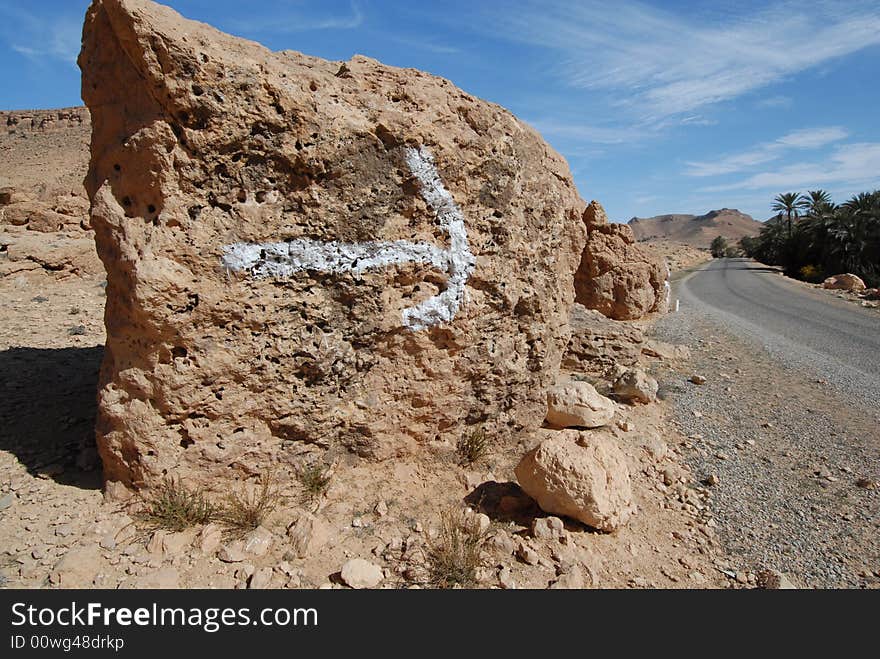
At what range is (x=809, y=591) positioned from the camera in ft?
9.39

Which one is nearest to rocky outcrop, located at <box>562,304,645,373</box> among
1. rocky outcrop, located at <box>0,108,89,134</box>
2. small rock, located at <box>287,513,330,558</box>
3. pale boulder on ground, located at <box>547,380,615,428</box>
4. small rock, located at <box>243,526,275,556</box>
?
pale boulder on ground, located at <box>547,380,615,428</box>

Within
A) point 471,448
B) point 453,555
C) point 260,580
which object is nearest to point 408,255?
point 471,448

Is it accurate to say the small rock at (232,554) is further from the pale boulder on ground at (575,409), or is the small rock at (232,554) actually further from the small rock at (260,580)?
the pale boulder on ground at (575,409)

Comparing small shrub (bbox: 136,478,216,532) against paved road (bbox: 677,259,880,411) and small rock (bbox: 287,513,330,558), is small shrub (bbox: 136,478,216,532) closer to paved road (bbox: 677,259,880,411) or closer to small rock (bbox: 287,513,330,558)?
small rock (bbox: 287,513,330,558)

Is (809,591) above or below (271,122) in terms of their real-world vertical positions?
below

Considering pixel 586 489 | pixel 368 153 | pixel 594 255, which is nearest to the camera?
pixel 586 489

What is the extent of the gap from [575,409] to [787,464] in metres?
1.78

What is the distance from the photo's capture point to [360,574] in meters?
2.68

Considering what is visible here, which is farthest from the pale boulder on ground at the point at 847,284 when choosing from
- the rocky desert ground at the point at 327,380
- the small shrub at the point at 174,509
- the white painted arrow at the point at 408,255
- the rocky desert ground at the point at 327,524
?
the small shrub at the point at 174,509

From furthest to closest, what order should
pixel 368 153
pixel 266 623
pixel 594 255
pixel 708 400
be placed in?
1. pixel 594 255
2. pixel 708 400
3. pixel 368 153
4. pixel 266 623

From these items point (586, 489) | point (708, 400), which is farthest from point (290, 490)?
point (708, 400)

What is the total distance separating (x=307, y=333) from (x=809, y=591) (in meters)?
3.19

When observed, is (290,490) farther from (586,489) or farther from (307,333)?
(586,489)

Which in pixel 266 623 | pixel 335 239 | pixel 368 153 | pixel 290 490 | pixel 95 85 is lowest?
pixel 266 623
